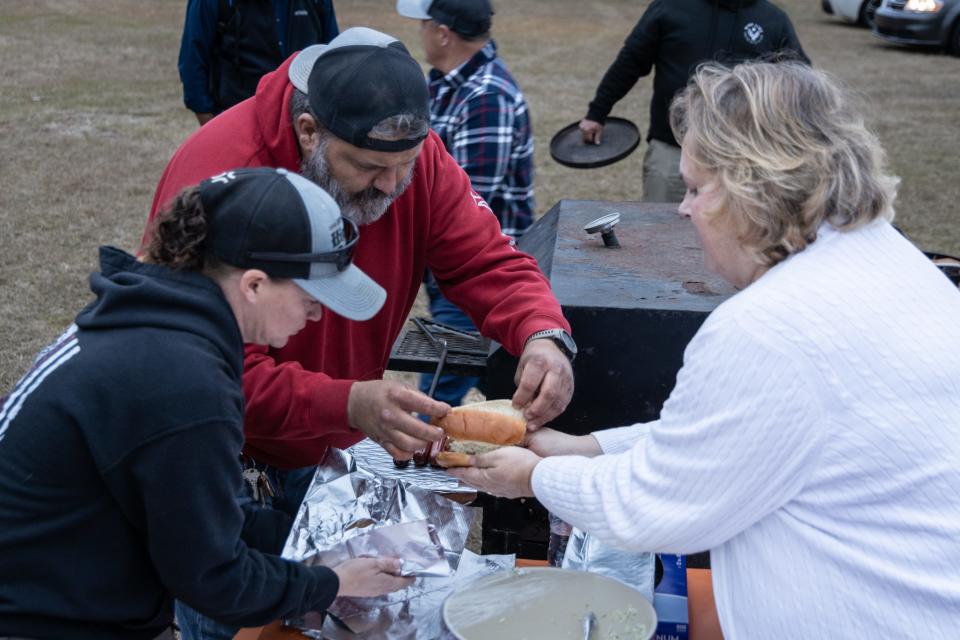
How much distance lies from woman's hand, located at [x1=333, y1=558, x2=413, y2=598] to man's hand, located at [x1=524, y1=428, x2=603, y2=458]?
0.48m

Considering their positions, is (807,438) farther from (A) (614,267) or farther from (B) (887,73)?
(B) (887,73)

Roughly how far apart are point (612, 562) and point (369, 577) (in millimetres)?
522

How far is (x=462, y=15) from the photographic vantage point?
4.36 meters

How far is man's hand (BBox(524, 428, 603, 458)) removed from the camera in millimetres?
2291

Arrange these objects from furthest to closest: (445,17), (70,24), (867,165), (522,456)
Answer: (70,24) → (445,17) → (522,456) → (867,165)

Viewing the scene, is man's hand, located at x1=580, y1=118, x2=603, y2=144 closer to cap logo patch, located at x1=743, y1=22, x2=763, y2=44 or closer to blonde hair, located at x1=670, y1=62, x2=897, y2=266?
cap logo patch, located at x1=743, y1=22, x2=763, y2=44

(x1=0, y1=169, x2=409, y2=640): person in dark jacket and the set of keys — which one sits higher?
(x1=0, y1=169, x2=409, y2=640): person in dark jacket

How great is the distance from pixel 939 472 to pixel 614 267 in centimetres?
161

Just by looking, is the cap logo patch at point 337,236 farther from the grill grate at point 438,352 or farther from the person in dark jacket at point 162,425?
the grill grate at point 438,352

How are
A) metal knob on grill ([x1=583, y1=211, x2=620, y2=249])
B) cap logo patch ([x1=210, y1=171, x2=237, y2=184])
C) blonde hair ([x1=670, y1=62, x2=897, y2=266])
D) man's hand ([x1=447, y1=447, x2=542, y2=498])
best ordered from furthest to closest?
metal knob on grill ([x1=583, y1=211, x2=620, y2=249]), man's hand ([x1=447, y1=447, x2=542, y2=498]), cap logo patch ([x1=210, y1=171, x2=237, y2=184]), blonde hair ([x1=670, y1=62, x2=897, y2=266])

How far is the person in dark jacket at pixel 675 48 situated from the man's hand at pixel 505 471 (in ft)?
11.8

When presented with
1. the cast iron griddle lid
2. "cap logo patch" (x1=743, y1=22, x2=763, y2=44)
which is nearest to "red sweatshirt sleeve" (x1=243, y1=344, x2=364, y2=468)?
the cast iron griddle lid

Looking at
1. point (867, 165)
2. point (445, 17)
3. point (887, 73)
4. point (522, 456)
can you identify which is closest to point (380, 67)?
point (522, 456)

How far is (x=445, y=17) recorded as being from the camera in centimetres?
438
